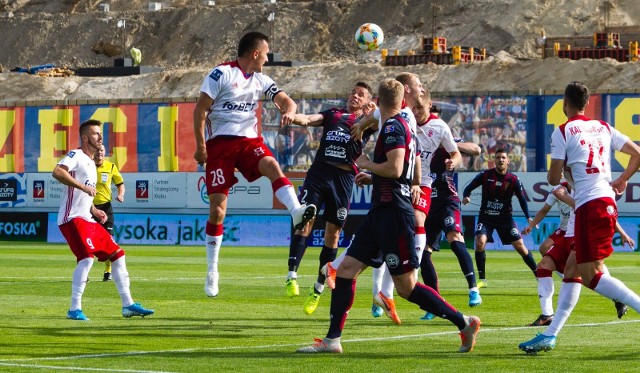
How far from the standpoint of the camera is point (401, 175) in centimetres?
1031

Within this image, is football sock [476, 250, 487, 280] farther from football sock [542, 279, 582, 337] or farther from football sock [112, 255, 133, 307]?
football sock [542, 279, 582, 337]

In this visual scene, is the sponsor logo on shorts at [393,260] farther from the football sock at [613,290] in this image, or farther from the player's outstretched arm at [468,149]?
the player's outstretched arm at [468,149]

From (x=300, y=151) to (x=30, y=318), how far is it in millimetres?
27880

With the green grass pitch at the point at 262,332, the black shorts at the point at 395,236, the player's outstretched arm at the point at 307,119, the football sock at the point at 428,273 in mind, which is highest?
the player's outstretched arm at the point at 307,119

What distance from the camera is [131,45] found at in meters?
97.1

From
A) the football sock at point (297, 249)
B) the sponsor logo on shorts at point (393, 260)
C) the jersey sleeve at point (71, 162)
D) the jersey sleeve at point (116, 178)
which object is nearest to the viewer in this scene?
the sponsor logo on shorts at point (393, 260)

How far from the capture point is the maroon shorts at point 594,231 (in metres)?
10.3

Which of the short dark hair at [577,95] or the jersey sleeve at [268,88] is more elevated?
the jersey sleeve at [268,88]

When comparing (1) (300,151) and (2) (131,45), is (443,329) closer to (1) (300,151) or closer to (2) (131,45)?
(1) (300,151)

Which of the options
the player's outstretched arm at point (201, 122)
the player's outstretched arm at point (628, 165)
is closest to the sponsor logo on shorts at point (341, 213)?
the player's outstretched arm at point (201, 122)

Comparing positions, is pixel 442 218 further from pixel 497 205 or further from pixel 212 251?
pixel 497 205

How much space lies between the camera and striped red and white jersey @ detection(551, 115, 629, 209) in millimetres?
10438

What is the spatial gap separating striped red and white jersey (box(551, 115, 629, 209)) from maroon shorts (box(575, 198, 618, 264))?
81mm

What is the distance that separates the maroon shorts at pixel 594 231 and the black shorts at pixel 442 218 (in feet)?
19.0
